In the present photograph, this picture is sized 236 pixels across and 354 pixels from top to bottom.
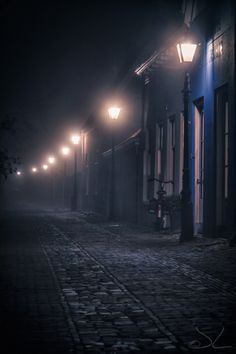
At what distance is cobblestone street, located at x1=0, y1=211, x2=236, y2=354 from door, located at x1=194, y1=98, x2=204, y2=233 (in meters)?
3.28

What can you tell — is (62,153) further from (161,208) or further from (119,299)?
(119,299)

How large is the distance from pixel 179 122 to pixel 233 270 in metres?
9.66

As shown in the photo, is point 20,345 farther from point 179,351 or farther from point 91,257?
point 91,257

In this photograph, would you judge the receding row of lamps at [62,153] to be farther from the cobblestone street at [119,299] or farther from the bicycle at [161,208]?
the cobblestone street at [119,299]

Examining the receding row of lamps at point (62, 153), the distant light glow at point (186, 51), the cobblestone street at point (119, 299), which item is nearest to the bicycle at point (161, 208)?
the cobblestone street at point (119, 299)

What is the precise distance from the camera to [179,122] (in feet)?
62.0

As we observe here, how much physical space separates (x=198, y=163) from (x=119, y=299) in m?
9.96

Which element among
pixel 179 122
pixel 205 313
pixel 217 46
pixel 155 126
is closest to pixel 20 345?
pixel 205 313

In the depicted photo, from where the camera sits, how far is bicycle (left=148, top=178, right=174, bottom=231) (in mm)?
18891

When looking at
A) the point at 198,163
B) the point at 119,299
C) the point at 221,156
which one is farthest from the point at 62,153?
the point at 119,299

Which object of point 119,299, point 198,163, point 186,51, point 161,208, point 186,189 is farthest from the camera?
point 161,208

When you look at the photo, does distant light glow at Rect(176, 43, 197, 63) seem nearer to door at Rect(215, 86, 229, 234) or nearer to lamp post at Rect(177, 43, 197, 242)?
lamp post at Rect(177, 43, 197, 242)

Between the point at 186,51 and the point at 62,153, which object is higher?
the point at 62,153

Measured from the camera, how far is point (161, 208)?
19.3m
